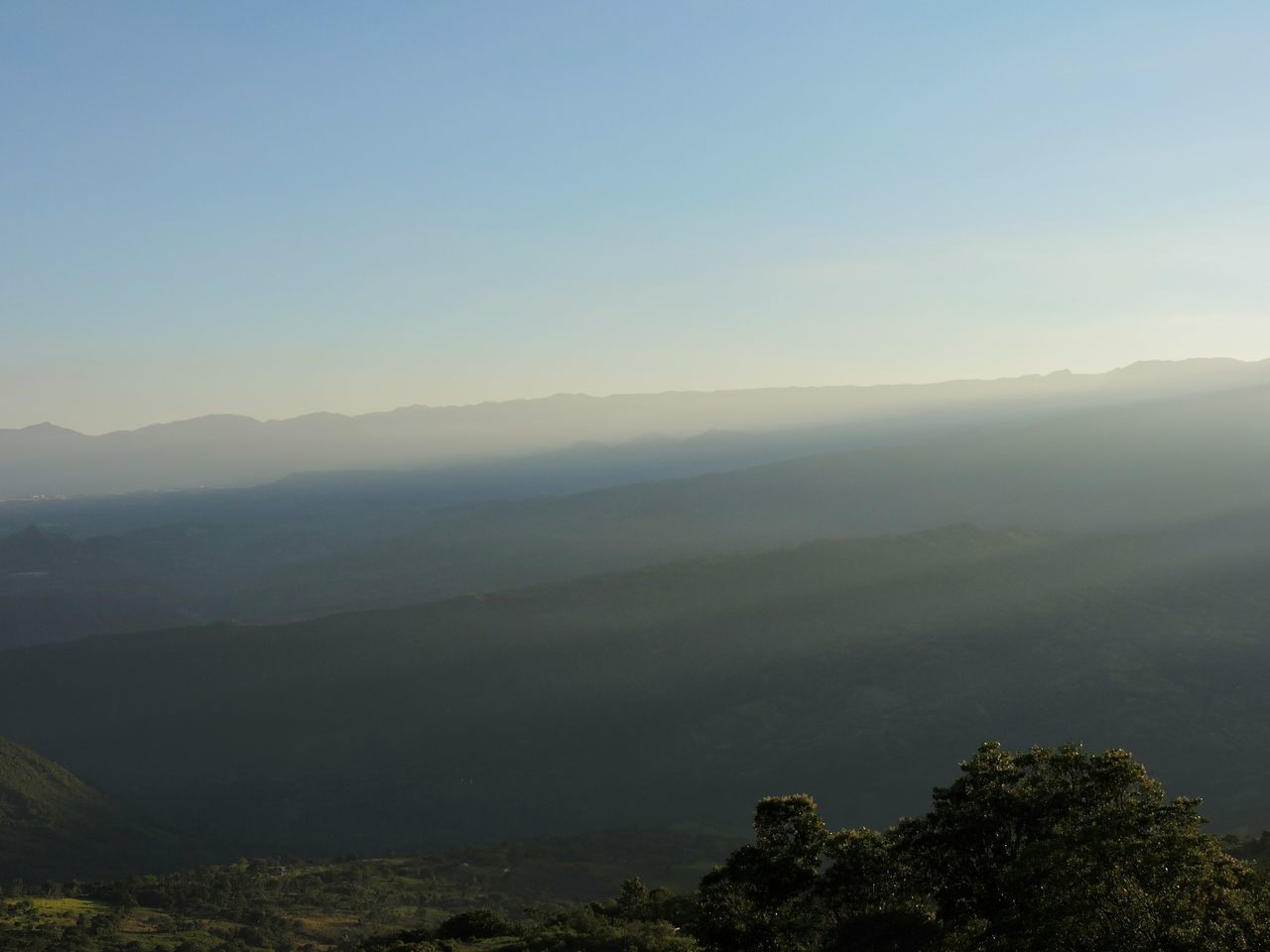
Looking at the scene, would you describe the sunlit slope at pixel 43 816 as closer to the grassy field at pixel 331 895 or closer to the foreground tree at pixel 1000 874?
the grassy field at pixel 331 895

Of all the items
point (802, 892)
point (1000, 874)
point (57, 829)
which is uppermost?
point (1000, 874)

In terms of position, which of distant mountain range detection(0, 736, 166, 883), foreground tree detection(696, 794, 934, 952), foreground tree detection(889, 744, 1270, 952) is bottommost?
distant mountain range detection(0, 736, 166, 883)

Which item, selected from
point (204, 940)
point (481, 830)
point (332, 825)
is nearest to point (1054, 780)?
point (204, 940)

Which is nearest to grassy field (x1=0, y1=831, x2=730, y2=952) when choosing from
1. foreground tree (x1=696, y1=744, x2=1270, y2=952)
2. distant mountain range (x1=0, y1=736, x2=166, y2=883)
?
distant mountain range (x1=0, y1=736, x2=166, y2=883)

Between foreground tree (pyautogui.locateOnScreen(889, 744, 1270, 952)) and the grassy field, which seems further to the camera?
the grassy field

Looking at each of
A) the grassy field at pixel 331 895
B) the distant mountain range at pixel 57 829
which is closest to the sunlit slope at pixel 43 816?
the distant mountain range at pixel 57 829

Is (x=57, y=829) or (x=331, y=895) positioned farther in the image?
(x=57, y=829)

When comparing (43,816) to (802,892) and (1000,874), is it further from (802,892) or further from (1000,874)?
(1000,874)

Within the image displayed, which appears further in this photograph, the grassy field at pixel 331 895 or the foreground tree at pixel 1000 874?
the grassy field at pixel 331 895

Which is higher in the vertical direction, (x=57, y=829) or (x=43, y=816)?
(x=43, y=816)

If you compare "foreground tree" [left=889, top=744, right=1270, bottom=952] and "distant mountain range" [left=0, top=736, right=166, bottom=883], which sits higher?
"foreground tree" [left=889, top=744, right=1270, bottom=952]

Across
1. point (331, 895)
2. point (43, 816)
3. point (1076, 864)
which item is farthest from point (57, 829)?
point (1076, 864)

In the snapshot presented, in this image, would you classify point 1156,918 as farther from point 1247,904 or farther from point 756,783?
point 756,783

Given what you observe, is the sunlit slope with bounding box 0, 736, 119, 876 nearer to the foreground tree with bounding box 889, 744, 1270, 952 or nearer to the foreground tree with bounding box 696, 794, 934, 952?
the foreground tree with bounding box 696, 794, 934, 952
